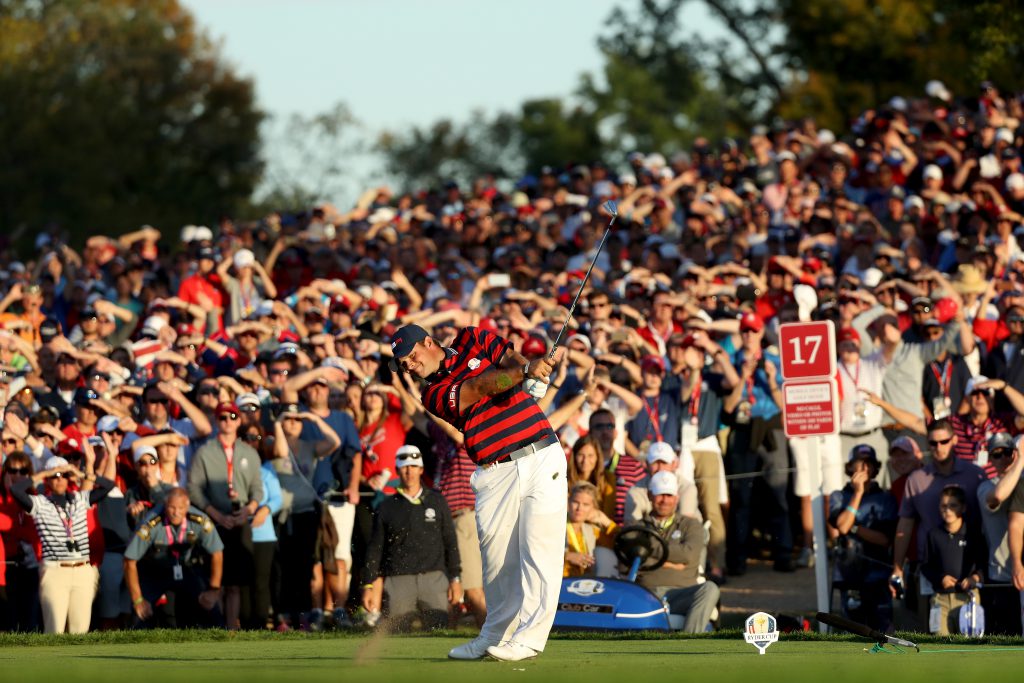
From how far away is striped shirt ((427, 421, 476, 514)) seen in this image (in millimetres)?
16781

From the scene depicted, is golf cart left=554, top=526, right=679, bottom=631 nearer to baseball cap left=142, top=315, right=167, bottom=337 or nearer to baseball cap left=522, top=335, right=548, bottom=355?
baseball cap left=522, top=335, right=548, bottom=355

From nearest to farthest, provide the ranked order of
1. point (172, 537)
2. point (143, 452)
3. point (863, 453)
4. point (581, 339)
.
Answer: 1. point (863, 453)
2. point (172, 537)
3. point (143, 452)
4. point (581, 339)

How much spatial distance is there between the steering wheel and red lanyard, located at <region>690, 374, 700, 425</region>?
2.43m

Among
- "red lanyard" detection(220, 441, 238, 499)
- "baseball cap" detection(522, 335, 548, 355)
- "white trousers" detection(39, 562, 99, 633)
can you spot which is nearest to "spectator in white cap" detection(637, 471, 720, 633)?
"baseball cap" detection(522, 335, 548, 355)

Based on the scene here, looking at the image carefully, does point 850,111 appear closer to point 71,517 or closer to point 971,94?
point 971,94

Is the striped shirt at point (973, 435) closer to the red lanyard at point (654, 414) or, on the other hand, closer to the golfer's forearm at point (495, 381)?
the red lanyard at point (654, 414)

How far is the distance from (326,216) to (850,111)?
17.9m

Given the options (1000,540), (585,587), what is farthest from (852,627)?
(1000,540)

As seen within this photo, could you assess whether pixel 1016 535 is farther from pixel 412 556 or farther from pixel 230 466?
pixel 230 466

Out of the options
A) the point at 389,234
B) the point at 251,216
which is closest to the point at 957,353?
the point at 389,234

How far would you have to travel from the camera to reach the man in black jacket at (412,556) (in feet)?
52.3

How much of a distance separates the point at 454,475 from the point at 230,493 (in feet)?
6.79

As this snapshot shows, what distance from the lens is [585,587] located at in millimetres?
14719

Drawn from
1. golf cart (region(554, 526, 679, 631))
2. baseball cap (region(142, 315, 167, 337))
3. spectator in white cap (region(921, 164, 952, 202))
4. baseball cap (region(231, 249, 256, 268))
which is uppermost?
spectator in white cap (region(921, 164, 952, 202))
